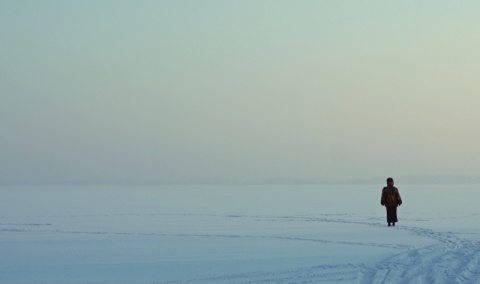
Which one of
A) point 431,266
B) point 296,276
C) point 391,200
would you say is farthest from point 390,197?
point 296,276

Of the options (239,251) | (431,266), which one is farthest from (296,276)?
(239,251)

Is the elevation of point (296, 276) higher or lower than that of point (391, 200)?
lower

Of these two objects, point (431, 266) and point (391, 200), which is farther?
point (391, 200)

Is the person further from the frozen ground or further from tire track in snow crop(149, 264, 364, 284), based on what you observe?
tire track in snow crop(149, 264, 364, 284)

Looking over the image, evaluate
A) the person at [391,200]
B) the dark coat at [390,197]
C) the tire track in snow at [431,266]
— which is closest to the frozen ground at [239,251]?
the tire track in snow at [431,266]

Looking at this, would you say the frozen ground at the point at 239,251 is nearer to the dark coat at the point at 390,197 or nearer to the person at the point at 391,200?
the person at the point at 391,200

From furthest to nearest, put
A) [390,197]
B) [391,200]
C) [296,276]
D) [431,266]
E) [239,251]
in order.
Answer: [391,200] → [390,197] → [239,251] → [431,266] → [296,276]

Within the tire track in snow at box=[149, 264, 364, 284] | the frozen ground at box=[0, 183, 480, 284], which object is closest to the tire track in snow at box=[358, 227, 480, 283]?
the frozen ground at box=[0, 183, 480, 284]

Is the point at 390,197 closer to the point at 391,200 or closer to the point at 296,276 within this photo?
the point at 391,200

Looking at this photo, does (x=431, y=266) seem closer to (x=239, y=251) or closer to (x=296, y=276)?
(x=296, y=276)

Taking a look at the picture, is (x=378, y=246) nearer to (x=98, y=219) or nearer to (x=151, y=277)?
(x=151, y=277)

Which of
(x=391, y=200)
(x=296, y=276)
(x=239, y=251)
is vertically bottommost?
(x=296, y=276)

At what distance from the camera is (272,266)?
12312mm

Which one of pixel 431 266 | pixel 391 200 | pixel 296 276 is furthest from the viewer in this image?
pixel 391 200
